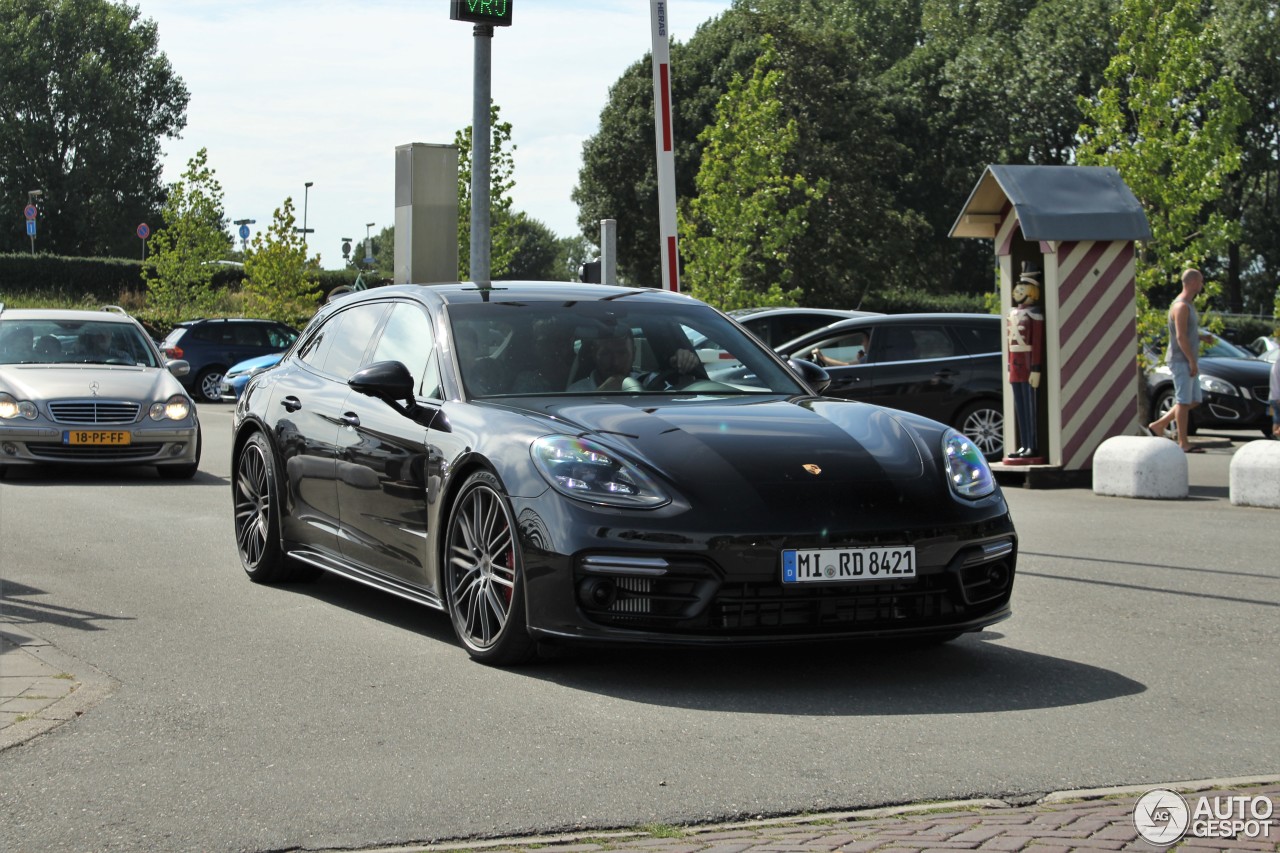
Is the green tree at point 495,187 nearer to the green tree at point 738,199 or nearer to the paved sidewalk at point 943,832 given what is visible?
the green tree at point 738,199

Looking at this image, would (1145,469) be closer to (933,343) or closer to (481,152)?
(933,343)

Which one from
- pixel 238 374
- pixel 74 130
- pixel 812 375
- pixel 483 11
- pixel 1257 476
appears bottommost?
pixel 1257 476

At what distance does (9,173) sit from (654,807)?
89775mm

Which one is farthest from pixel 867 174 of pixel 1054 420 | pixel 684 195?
pixel 1054 420

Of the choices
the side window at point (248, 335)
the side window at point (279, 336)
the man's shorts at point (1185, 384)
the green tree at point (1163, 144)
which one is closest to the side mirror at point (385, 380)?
the man's shorts at point (1185, 384)

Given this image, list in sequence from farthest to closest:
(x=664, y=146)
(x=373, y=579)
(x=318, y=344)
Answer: (x=664, y=146) → (x=318, y=344) → (x=373, y=579)

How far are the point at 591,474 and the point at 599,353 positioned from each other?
48.6 inches

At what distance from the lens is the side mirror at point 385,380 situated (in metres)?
7.00

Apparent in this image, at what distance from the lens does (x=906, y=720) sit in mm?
5480

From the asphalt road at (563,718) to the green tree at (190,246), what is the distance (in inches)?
1782

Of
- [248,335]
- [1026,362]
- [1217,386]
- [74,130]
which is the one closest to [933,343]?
[1026,362]

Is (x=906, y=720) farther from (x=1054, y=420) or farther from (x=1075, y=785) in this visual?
(x=1054, y=420)

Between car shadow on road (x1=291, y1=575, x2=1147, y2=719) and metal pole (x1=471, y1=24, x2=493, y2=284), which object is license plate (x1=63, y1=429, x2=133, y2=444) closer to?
metal pole (x1=471, y1=24, x2=493, y2=284)

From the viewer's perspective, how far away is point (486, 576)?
6.43m
